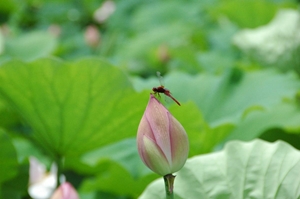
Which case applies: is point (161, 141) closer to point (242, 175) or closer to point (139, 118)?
point (242, 175)

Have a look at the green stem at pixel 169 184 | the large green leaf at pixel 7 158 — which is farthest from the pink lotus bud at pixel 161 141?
the large green leaf at pixel 7 158

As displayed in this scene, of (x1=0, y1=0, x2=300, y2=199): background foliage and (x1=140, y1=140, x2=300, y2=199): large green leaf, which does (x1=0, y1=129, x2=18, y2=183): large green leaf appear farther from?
(x1=140, y1=140, x2=300, y2=199): large green leaf

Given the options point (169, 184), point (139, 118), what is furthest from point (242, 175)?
point (139, 118)

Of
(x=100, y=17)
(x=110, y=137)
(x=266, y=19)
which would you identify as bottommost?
(x=110, y=137)

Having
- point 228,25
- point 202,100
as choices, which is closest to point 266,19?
point 228,25

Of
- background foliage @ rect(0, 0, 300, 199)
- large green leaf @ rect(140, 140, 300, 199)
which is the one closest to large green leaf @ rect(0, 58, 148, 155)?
background foliage @ rect(0, 0, 300, 199)

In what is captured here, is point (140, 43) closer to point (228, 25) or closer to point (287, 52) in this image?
point (228, 25)

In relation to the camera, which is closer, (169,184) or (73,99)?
(169,184)
